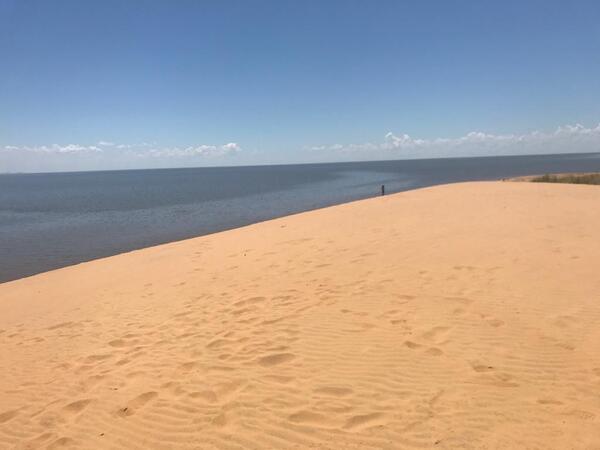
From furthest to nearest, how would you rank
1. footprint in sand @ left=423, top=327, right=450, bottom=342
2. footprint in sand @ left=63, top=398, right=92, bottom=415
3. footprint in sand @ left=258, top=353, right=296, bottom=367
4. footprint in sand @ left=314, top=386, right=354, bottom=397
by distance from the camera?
→ footprint in sand @ left=423, top=327, right=450, bottom=342 < footprint in sand @ left=258, top=353, right=296, bottom=367 < footprint in sand @ left=63, top=398, right=92, bottom=415 < footprint in sand @ left=314, top=386, right=354, bottom=397

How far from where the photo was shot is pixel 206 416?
3.64 meters

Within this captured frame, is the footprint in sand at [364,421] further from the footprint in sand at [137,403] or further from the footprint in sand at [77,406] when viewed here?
the footprint in sand at [77,406]

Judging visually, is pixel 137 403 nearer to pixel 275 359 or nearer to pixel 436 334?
pixel 275 359

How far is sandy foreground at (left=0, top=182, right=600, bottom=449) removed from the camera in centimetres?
335

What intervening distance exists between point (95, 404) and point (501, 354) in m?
4.17

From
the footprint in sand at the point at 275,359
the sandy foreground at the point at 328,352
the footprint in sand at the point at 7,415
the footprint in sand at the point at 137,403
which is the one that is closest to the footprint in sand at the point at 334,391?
the sandy foreground at the point at 328,352

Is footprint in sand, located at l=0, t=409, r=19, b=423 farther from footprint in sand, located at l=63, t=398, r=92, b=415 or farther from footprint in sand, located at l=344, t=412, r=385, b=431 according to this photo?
footprint in sand, located at l=344, t=412, r=385, b=431

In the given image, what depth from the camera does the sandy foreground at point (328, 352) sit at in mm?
3346

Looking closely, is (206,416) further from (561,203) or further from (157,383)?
(561,203)

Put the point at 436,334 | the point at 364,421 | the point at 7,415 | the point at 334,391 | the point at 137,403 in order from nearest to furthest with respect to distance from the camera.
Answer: the point at 364,421, the point at 334,391, the point at 137,403, the point at 7,415, the point at 436,334

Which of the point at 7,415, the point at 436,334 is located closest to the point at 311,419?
the point at 436,334

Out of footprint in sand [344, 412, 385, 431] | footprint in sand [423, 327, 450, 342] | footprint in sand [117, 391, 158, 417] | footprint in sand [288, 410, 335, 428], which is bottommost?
footprint in sand [117, 391, 158, 417]

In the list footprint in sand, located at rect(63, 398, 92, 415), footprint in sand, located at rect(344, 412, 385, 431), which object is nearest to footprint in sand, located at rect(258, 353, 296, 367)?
footprint in sand, located at rect(344, 412, 385, 431)

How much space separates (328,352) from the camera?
15.2 feet
